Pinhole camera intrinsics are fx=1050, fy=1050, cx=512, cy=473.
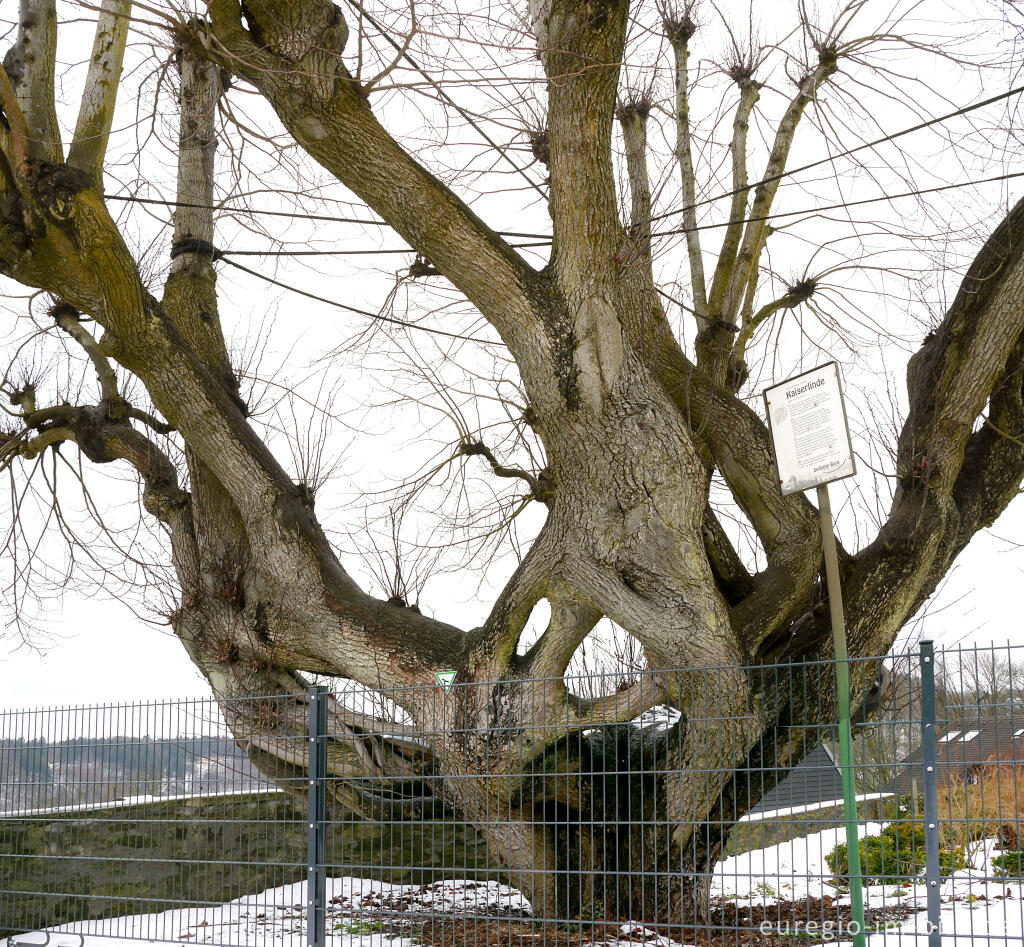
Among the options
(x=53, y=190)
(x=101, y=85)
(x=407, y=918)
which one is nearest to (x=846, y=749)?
(x=407, y=918)

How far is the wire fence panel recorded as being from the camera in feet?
20.5

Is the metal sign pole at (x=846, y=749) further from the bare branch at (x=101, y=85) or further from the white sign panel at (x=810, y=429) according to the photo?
the bare branch at (x=101, y=85)

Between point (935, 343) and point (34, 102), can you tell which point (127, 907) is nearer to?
point (34, 102)

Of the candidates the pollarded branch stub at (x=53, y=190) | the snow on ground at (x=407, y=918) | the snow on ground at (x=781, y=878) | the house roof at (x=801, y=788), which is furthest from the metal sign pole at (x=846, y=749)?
the pollarded branch stub at (x=53, y=190)

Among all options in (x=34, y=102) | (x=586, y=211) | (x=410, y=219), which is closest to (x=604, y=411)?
(x=586, y=211)

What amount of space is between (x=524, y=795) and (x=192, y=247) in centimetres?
604

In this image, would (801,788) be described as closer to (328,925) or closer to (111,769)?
(328,925)

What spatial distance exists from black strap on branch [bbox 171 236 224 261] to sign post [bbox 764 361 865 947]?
256 inches

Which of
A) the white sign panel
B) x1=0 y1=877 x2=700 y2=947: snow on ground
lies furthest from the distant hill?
the white sign panel

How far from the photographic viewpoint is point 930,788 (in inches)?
192

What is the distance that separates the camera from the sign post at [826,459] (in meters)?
4.79

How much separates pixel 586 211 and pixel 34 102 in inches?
175

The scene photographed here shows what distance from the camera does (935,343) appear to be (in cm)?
734

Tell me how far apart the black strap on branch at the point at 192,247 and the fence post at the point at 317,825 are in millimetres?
5136
